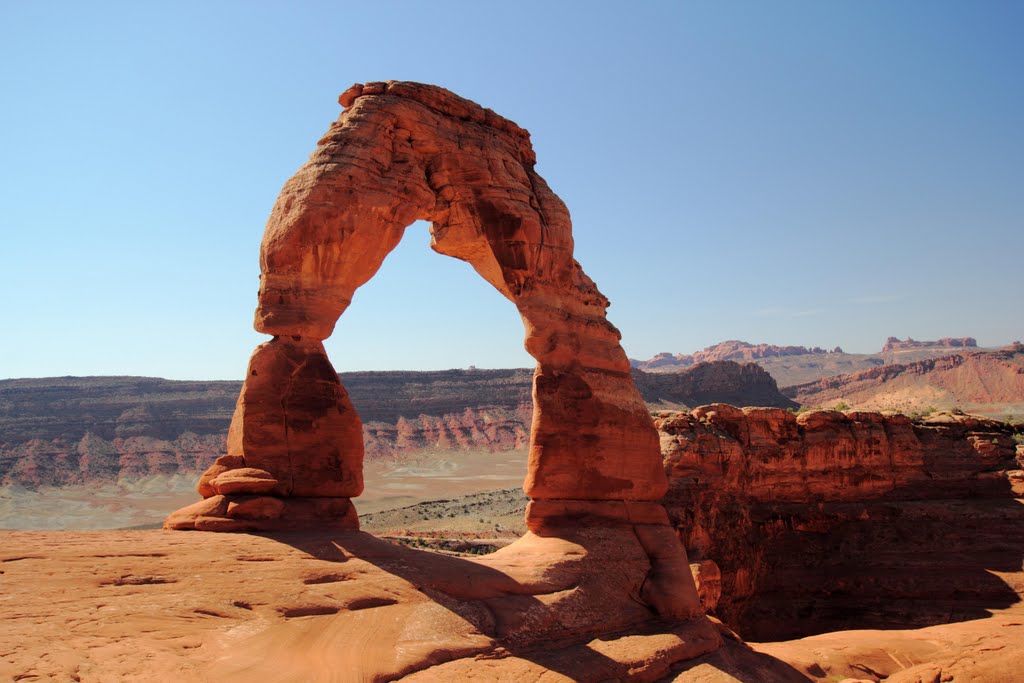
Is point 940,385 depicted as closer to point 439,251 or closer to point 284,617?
point 439,251

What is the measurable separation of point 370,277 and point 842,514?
1711cm

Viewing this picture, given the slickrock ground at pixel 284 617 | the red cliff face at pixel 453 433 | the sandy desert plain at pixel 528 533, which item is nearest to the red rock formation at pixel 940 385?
the red cliff face at pixel 453 433

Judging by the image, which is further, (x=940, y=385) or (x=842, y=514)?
(x=940, y=385)

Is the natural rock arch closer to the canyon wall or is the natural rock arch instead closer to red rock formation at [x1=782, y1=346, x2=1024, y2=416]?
the canyon wall

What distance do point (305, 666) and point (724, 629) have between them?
8533mm

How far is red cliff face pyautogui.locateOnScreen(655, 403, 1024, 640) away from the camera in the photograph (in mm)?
20688

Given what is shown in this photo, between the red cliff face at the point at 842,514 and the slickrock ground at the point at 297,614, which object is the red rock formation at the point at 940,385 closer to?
the red cliff face at the point at 842,514

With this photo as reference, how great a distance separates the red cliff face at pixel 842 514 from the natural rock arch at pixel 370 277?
7093mm

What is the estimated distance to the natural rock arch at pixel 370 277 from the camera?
1048 centimetres

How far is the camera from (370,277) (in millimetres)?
11727

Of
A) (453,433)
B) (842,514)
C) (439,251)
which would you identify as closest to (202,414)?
(453,433)

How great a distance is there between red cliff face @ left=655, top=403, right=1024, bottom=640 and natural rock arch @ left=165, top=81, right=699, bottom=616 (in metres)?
7.09

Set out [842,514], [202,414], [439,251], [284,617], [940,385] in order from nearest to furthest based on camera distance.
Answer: [284,617] < [439,251] < [842,514] < [202,414] < [940,385]

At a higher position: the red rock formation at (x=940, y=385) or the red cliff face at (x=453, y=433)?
the red rock formation at (x=940, y=385)
